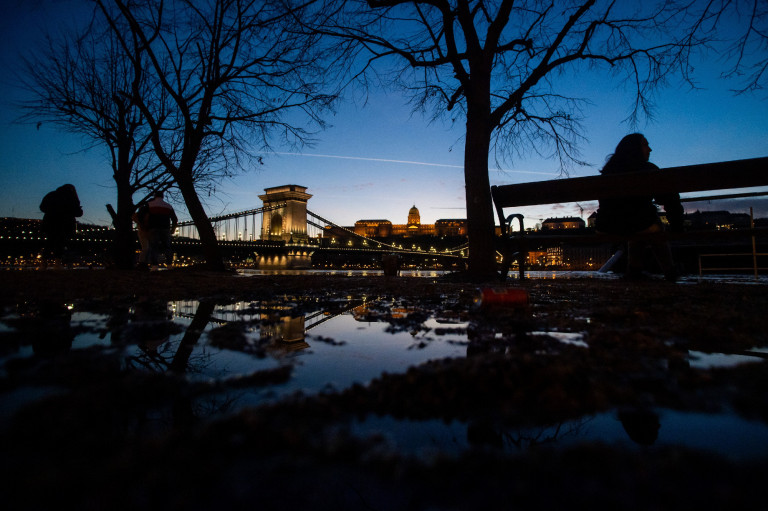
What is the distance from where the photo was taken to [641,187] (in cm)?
329

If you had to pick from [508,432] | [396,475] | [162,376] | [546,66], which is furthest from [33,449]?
[546,66]

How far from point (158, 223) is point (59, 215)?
190 cm

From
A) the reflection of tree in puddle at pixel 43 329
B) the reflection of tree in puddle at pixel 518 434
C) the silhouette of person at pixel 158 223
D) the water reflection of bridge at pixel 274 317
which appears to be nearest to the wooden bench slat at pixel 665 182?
the water reflection of bridge at pixel 274 317

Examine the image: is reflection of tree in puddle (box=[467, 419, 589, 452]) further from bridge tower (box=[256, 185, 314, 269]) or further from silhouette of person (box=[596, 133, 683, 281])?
bridge tower (box=[256, 185, 314, 269])

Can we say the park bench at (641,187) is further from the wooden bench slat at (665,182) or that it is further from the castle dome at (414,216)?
the castle dome at (414,216)

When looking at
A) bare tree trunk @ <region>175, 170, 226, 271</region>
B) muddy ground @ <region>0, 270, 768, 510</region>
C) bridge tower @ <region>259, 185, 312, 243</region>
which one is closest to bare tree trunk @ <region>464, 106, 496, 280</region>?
muddy ground @ <region>0, 270, 768, 510</region>

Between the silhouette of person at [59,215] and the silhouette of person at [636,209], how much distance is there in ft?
32.7

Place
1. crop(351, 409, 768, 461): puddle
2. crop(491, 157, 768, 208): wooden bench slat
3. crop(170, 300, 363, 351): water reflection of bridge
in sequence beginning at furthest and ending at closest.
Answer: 1. crop(491, 157, 768, 208): wooden bench slat
2. crop(170, 300, 363, 351): water reflection of bridge
3. crop(351, 409, 768, 461): puddle

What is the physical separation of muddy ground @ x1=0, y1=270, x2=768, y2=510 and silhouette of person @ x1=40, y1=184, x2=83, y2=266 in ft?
30.0

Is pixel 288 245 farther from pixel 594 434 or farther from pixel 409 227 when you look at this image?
pixel 409 227

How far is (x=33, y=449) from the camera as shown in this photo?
0.41 m

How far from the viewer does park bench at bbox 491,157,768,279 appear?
3.04 meters

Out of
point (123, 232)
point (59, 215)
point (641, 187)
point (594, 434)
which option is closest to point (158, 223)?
point (123, 232)

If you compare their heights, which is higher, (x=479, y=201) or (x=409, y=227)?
(x=409, y=227)
